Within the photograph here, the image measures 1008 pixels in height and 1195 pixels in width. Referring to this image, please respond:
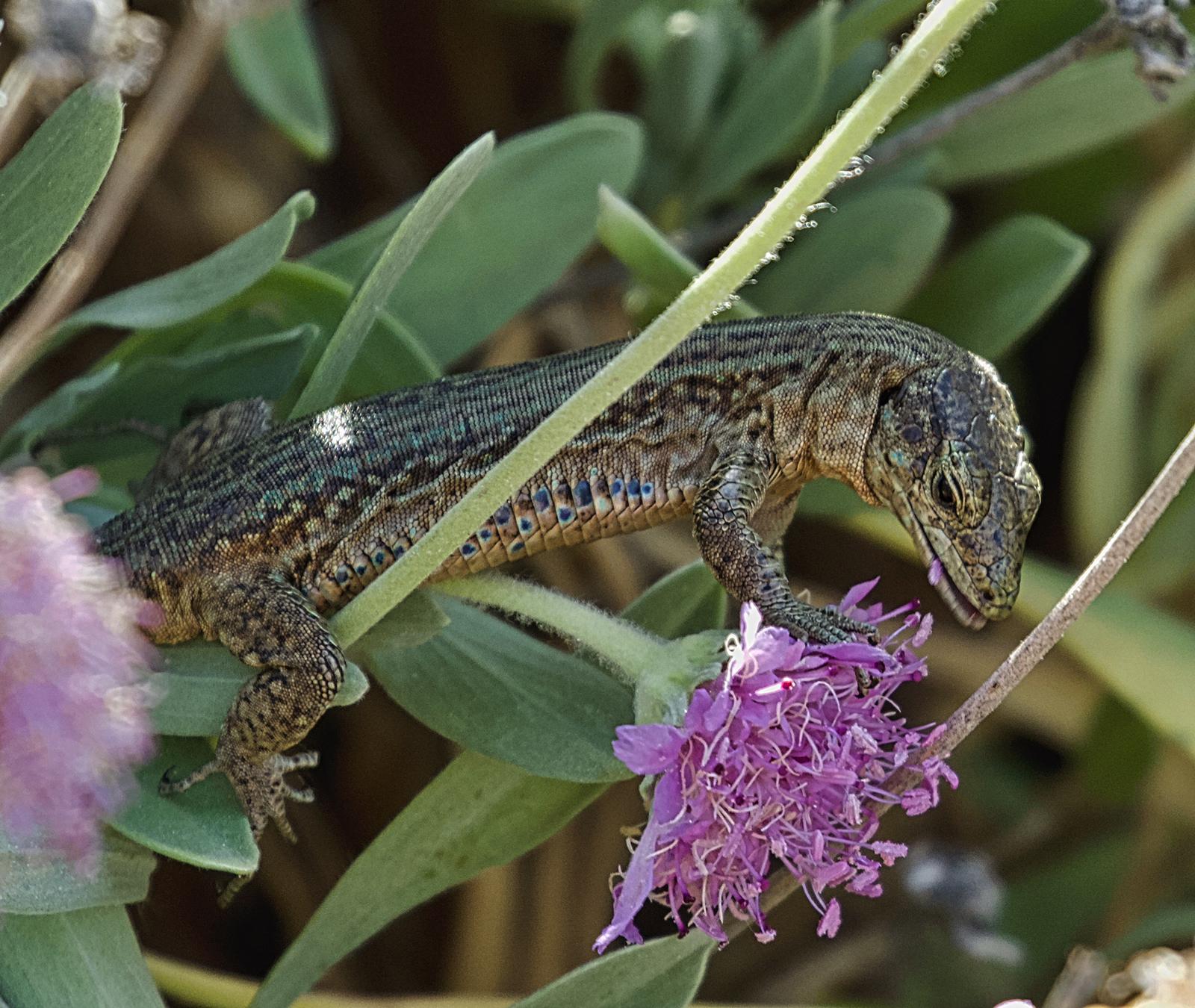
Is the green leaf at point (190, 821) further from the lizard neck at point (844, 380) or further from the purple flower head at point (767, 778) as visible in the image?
the lizard neck at point (844, 380)

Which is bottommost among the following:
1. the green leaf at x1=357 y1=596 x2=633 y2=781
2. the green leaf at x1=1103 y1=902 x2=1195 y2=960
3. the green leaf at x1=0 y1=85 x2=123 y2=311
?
the green leaf at x1=1103 y1=902 x2=1195 y2=960

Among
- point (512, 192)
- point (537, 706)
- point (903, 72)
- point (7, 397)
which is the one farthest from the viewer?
point (7, 397)

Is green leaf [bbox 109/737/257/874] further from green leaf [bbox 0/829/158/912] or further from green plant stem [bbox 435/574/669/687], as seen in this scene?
green plant stem [bbox 435/574/669/687]

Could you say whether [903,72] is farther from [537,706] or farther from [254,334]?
[254,334]

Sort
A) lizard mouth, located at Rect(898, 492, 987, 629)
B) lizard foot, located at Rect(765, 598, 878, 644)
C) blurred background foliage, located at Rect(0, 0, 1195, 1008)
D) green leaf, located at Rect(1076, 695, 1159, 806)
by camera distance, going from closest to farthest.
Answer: lizard foot, located at Rect(765, 598, 878, 644) → lizard mouth, located at Rect(898, 492, 987, 629) → blurred background foliage, located at Rect(0, 0, 1195, 1008) → green leaf, located at Rect(1076, 695, 1159, 806)

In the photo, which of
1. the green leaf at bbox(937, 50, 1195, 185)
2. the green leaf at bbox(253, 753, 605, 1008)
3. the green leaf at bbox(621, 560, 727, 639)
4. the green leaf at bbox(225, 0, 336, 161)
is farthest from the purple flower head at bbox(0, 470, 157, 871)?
the green leaf at bbox(937, 50, 1195, 185)

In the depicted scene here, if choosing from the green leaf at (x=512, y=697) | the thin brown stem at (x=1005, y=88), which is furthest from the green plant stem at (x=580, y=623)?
the thin brown stem at (x=1005, y=88)

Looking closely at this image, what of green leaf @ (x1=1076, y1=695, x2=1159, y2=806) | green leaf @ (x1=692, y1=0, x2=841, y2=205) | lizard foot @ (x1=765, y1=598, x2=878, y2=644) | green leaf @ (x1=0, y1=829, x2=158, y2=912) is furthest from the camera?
green leaf @ (x1=1076, y1=695, x2=1159, y2=806)

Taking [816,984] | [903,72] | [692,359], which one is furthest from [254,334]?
[816,984]
